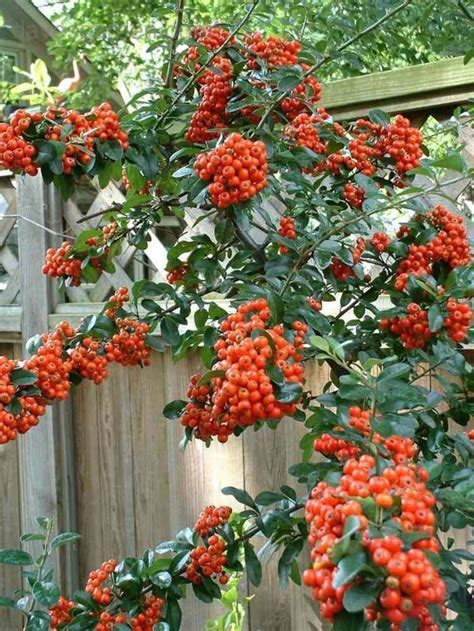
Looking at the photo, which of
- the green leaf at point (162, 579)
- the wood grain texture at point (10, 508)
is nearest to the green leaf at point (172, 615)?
the green leaf at point (162, 579)

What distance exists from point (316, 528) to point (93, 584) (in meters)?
0.84

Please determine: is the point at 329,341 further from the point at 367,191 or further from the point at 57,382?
the point at 57,382

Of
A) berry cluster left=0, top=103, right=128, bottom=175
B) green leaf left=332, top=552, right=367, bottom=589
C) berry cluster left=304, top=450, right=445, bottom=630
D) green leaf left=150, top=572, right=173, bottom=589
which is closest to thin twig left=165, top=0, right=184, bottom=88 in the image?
berry cluster left=0, top=103, right=128, bottom=175

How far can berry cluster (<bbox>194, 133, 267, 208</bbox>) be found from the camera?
1264 millimetres

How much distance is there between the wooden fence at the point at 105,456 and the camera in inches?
93.9

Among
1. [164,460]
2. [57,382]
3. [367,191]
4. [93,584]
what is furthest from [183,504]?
[367,191]

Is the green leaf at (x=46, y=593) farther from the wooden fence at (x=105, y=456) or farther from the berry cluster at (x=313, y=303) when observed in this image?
the wooden fence at (x=105, y=456)

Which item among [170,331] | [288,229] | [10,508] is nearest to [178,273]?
[170,331]

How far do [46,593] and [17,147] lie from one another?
80 centimetres

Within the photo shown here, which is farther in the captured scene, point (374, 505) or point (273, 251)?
Answer: point (273, 251)

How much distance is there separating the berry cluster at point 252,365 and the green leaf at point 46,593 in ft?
1.92

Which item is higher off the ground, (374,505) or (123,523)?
(374,505)

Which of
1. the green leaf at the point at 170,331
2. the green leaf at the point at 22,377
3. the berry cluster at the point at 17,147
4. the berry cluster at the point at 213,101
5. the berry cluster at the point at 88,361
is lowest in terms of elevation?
the green leaf at the point at 22,377

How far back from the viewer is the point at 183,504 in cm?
250
